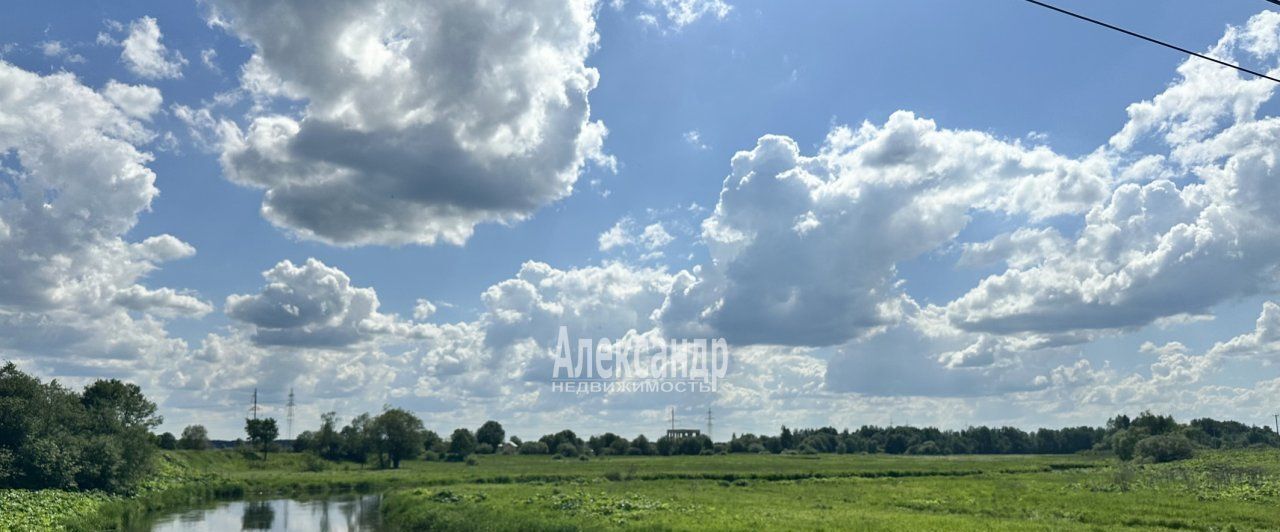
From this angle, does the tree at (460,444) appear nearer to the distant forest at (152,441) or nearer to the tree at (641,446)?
the distant forest at (152,441)

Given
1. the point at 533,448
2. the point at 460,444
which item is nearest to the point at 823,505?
the point at 460,444

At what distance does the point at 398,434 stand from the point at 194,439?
49.8 metres

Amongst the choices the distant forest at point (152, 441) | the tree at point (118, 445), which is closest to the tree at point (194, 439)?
the distant forest at point (152, 441)

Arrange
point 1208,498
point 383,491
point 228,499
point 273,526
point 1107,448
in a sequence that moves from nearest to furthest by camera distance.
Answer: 1. point 1208,498
2. point 273,526
3. point 228,499
4. point 383,491
5. point 1107,448

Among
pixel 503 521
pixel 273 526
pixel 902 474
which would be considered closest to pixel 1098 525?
pixel 503 521

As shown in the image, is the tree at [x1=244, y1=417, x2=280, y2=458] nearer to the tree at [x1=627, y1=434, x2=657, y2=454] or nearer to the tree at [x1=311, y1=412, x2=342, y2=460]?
the tree at [x1=311, y1=412, x2=342, y2=460]

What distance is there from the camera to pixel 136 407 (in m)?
80.9

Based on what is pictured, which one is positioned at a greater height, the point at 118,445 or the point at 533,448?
the point at 118,445

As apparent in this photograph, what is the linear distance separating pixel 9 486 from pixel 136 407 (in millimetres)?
26019

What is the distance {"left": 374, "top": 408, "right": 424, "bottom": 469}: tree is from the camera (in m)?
123

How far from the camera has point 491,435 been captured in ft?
620

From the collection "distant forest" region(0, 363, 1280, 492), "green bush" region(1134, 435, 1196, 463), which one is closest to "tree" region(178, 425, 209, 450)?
"distant forest" region(0, 363, 1280, 492)

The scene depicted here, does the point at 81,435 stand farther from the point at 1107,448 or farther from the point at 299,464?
the point at 1107,448

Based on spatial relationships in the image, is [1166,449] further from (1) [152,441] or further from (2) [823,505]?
(1) [152,441]
